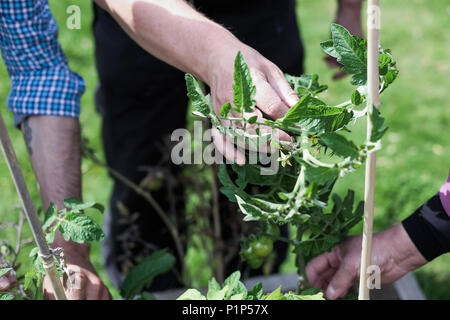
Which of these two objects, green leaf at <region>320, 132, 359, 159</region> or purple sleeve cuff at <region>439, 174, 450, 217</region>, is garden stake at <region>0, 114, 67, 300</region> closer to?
green leaf at <region>320, 132, 359, 159</region>

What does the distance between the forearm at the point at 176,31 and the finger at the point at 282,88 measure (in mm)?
75

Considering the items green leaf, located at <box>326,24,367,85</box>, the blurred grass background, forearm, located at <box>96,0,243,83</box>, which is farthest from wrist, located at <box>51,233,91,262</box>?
the blurred grass background

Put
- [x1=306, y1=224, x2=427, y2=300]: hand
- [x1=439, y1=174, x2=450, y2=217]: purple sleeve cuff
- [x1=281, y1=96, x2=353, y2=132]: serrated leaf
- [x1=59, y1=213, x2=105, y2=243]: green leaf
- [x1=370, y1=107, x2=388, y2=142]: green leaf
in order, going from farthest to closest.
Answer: [x1=306, y1=224, x2=427, y2=300]: hand < [x1=439, y1=174, x2=450, y2=217]: purple sleeve cuff < [x1=59, y1=213, x2=105, y2=243]: green leaf < [x1=281, y1=96, x2=353, y2=132]: serrated leaf < [x1=370, y1=107, x2=388, y2=142]: green leaf

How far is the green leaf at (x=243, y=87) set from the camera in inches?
31.3

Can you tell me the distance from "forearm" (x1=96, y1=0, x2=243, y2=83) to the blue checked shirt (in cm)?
17

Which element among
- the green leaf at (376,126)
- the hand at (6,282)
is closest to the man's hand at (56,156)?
the hand at (6,282)

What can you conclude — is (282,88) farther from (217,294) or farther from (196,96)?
(217,294)

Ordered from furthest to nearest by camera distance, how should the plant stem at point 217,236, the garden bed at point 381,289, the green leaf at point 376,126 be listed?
the plant stem at point 217,236 < the garden bed at point 381,289 < the green leaf at point 376,126

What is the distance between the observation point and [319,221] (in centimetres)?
105

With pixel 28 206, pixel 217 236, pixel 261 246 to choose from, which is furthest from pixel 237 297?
pixel 217 236

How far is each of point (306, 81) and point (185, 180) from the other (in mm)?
734

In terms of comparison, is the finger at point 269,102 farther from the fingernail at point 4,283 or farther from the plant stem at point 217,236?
the plant stem at point 217,236

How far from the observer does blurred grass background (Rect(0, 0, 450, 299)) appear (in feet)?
7.99
